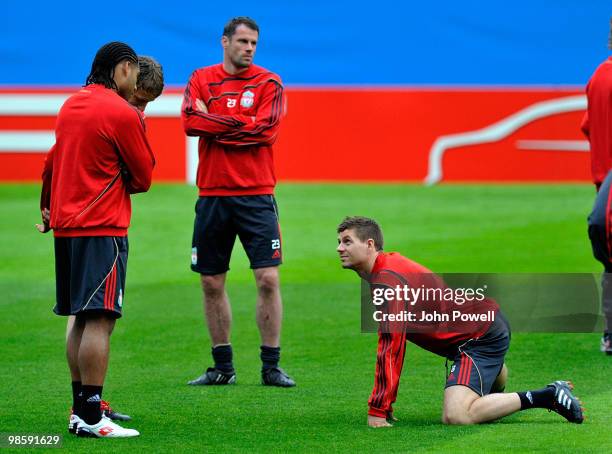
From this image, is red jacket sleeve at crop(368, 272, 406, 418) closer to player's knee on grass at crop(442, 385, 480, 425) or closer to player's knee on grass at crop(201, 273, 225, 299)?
player's knee on grass at crop(442, 385, 480, 425)

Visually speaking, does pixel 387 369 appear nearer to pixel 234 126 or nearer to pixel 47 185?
pixel 47 185

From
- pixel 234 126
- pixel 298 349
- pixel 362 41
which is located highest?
pixel 362 41

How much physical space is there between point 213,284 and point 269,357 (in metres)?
0.62

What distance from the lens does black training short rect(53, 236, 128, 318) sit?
6.36m

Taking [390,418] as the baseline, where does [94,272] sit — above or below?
above

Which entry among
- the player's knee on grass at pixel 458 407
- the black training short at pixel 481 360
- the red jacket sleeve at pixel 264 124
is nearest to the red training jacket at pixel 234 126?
the red jacket sleeve at pixel 264 124

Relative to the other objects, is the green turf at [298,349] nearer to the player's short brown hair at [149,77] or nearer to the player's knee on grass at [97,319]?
the player's knee on grass at [97,319]

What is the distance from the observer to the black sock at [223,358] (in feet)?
26.7

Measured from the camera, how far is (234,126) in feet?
27.1

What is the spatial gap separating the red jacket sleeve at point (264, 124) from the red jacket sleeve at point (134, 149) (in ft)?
5.61

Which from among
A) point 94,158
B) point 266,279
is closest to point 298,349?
point 266,279

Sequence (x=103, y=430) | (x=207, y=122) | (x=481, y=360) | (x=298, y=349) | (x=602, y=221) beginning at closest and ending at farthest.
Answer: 1. (x=602, y=221)
2. (x=103, y=430)
3. (x=481, y=360)
4. (x=207, y=122)
5. (x=298, y=349)

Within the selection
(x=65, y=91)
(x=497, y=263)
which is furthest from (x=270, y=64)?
(x=497, y=263)

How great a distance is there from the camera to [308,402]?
7422 millimetres
